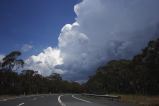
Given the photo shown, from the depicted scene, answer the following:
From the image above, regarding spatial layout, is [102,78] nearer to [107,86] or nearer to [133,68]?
[107,86]

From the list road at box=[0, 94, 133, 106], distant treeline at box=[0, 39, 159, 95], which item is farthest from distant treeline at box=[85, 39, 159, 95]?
road at box=[0, 94, 133, 106]

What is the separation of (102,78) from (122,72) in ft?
61.8

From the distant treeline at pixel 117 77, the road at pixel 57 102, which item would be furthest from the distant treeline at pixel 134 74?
the road at pixel 57 102

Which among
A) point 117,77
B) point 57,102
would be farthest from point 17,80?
point 57,102

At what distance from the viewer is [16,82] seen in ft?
329

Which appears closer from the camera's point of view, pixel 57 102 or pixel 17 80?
pixel 57 102

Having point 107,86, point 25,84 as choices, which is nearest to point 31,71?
point 25,84

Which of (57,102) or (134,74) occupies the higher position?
(134,74)

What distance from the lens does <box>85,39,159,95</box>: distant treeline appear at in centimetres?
7244

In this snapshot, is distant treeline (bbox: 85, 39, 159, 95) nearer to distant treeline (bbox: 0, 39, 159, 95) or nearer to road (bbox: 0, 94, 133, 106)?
distant treeline (bbox: 0, 39, 159, 95)

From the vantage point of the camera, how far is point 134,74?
283 ft

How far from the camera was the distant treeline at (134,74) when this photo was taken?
238 feet

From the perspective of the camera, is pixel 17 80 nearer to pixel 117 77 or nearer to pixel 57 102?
pixel 117 77

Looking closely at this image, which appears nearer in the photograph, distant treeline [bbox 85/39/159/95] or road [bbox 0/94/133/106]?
road [bbox 0/94/133/106]
